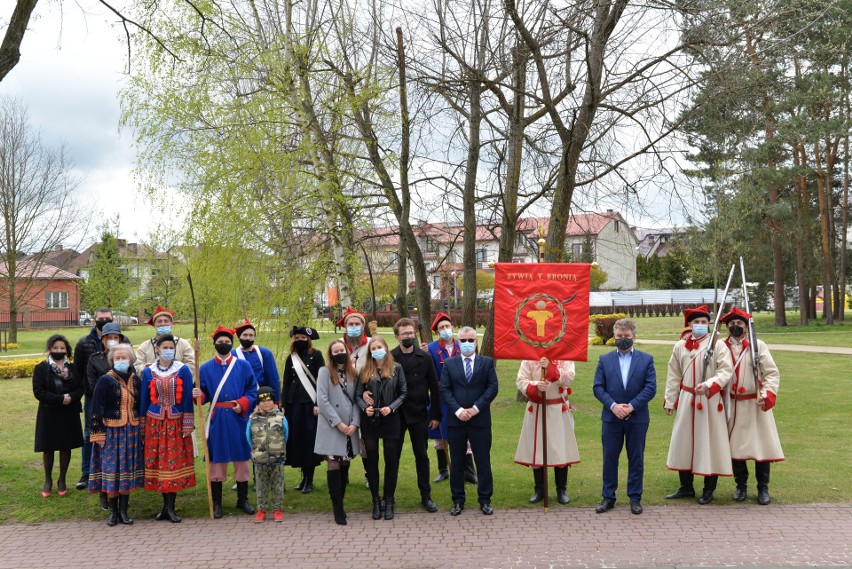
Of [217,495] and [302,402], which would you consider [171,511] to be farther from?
[302,402]

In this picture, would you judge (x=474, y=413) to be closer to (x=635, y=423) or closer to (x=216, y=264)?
(x=635, y=423)

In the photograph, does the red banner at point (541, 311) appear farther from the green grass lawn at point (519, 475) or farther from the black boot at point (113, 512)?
the black boot at point (113, 512)

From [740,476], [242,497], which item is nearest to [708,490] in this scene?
[740,476]

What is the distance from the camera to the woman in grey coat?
8086 mm

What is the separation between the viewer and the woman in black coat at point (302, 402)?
9.15 metres

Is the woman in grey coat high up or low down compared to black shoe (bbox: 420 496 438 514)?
up

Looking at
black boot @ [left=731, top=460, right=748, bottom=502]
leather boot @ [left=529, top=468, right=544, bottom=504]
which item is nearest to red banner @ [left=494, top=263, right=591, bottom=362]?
leather boot @ [left=529, top=468, right=544, bottom=504]

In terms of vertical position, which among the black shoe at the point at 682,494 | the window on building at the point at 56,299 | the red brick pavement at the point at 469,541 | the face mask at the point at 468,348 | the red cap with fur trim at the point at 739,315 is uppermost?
the window on building at the point at 56,299

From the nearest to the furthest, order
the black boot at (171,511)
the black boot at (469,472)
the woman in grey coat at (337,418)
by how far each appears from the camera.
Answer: the woman in grey coat at (337,418), the black boot at (171,511), the black boot at (469,472)

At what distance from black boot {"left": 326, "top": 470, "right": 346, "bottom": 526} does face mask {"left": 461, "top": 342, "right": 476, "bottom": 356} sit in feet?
5.84

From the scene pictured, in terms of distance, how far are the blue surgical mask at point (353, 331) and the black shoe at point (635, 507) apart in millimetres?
3295

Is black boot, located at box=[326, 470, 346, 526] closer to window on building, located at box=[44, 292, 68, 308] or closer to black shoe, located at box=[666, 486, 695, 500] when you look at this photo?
black shoe, located at box=[666, 486, 695, 500]

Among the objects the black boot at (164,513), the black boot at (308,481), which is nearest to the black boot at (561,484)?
the black boot at (308,481)

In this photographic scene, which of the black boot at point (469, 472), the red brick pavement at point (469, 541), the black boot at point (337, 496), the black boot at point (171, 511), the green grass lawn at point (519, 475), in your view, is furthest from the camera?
the black boot at point (469, 472)
